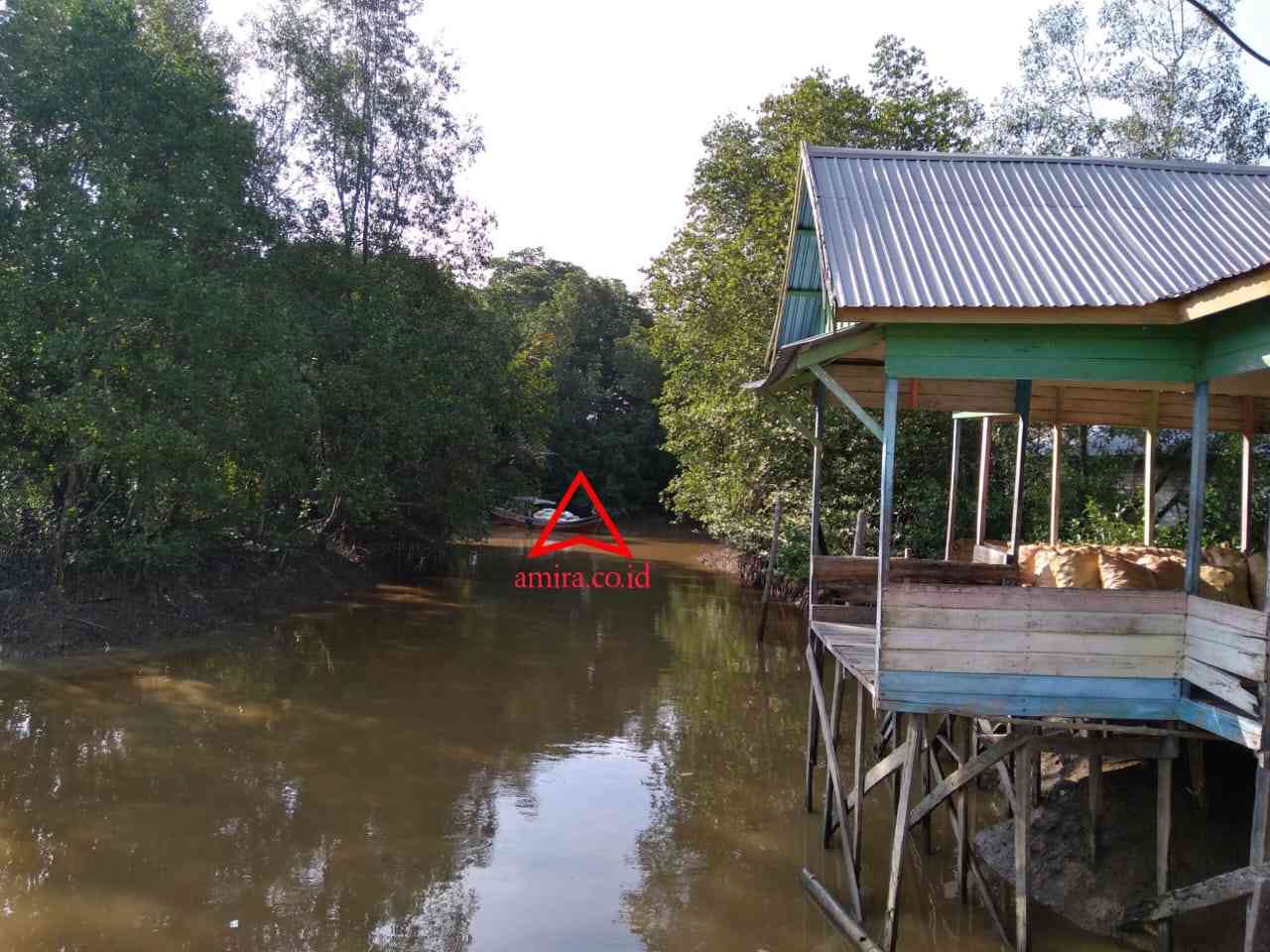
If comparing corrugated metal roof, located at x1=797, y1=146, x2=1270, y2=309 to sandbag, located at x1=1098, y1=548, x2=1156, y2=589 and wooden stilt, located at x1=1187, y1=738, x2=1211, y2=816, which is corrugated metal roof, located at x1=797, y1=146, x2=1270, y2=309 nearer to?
sandbag, located at x1=1098, y1=548, x2=1156, y2=589

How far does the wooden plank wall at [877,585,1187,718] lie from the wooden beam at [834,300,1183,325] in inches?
62.6

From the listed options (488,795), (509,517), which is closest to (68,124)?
(488,795)

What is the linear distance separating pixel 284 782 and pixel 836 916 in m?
5.41

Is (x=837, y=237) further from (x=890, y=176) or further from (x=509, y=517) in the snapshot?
(x=509, y=517)

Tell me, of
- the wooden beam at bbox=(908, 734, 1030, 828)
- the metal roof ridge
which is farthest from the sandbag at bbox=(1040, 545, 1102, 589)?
the metal roof ridge

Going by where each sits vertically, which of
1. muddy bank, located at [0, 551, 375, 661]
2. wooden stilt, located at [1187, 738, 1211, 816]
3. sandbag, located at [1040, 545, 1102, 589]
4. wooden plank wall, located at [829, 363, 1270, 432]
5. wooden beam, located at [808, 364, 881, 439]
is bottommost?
muddy bank, located at [0, 551, 375, 661]

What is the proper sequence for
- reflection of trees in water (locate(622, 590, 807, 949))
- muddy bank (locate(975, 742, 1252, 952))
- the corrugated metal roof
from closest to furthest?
1. the corrugated metal roof
2. muddy bank (locate(975, 742, 1252, 952))
3. reflection of trees in water (locate(622, 590, 807, 949))

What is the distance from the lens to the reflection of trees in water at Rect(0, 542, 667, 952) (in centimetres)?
682

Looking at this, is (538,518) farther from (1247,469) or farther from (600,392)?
(1247,469)

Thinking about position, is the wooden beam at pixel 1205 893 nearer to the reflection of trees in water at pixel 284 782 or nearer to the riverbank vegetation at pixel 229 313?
the reflection of trees in water at pixel 284 782

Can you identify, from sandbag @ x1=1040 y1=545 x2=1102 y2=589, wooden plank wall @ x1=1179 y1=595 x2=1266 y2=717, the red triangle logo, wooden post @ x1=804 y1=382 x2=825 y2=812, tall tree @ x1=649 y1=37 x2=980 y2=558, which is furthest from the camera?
the red triangle logo

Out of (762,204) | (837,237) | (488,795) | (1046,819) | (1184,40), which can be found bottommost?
(488,795)

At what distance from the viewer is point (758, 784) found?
1003 centimetres

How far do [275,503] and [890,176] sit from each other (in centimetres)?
1509
